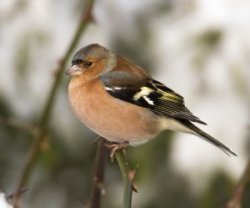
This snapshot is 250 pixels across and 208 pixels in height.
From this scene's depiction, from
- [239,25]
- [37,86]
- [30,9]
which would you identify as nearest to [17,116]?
[37,86]

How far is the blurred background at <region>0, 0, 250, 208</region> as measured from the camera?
3600 mm

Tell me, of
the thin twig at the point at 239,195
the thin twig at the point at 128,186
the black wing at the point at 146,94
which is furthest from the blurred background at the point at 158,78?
the thin twig at the point at 128,186

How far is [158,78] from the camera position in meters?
3.85

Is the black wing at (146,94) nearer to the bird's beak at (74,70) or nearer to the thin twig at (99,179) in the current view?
the bird's beak at (74,70)

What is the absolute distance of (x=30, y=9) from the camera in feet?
12.3

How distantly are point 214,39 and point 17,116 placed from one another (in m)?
0.94

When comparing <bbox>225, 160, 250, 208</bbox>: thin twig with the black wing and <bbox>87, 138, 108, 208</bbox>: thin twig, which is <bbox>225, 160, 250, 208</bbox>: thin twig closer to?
the black wing

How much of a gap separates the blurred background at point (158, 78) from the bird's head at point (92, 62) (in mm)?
603

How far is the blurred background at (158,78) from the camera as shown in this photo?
11.8 ft

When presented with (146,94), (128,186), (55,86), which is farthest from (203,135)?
(128,186)

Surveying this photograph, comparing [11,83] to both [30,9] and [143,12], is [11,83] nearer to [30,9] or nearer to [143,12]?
[30,9]

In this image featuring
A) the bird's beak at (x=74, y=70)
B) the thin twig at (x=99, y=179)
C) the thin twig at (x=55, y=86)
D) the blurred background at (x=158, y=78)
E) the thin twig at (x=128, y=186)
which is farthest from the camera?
the blurred background at (x=158, y=78)

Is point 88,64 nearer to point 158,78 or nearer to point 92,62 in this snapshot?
point 92,62

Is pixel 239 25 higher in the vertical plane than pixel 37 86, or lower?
higher
